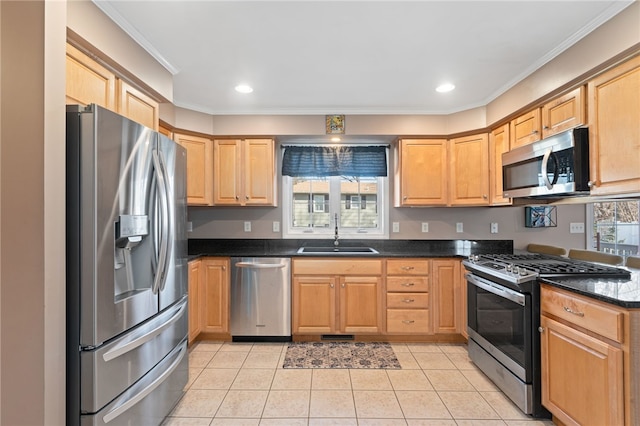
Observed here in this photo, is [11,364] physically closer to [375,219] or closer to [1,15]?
[1,15]

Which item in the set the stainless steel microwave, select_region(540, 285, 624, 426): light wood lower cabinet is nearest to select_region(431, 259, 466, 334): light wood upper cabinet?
the stainless steel microwave

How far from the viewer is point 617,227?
2.64 meters

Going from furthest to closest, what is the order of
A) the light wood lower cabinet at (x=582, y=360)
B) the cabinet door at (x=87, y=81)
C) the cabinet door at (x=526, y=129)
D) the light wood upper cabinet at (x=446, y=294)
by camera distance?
the light wood upper cabinet at (x=446, y=294), the cabinet door at (x=526, y=129), the cabinet door at (x=87, y=81), the light wood lower cabinet at (x=582, y=360)

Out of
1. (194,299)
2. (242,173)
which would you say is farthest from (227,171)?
(194,299)

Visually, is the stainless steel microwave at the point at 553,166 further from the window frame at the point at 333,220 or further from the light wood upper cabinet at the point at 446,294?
the window frame at the point at 333,220

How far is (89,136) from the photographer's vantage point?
4.25 ft

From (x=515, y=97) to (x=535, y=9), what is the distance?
3.25 feet

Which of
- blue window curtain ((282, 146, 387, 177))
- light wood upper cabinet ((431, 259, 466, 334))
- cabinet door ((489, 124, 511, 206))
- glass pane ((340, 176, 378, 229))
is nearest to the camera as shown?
cabinet door ((489, 124, 511, 206))

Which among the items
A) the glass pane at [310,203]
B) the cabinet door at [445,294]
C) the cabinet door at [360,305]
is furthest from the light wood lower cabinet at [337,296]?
the glass pane at [310,203]

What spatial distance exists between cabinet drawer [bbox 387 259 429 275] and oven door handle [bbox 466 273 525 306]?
0.46m

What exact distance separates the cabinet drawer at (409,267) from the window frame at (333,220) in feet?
2.03

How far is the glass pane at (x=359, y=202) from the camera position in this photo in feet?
12.3

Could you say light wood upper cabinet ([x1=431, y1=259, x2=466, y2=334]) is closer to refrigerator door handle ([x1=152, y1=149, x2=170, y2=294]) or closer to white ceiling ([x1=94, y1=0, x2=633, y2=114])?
white ceiling ([x1=94, y1=0, x2=633, y2=114])

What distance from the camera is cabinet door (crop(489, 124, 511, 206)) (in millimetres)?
2793
